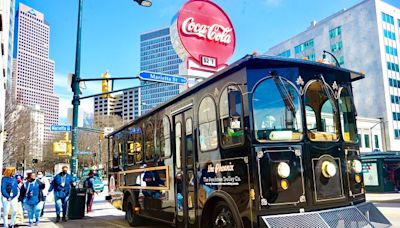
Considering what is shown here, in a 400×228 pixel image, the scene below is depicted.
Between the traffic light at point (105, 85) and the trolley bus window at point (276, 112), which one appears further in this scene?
the traffic light at point (105, 85)

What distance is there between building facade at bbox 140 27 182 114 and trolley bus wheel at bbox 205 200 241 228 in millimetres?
16840

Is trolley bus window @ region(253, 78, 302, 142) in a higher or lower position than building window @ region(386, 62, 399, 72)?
lower

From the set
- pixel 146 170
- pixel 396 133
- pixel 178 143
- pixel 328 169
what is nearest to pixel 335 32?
pixel 396 133

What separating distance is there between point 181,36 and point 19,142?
23208 mm

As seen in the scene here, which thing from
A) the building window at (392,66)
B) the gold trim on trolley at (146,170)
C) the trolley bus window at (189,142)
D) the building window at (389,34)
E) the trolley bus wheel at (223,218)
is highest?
the building window at (389,34)

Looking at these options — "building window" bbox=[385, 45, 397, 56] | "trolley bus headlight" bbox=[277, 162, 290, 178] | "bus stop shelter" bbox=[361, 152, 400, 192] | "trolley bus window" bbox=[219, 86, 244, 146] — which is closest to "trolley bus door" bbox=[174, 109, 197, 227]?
"trolley bus window" bbox=[219, 86, 244, 146]

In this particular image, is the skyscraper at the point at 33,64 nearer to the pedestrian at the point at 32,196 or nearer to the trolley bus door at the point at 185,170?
the pedestrian at the point at 32,196

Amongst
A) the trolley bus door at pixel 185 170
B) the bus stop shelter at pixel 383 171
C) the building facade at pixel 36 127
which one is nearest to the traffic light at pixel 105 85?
the trolley bus door at pixel 185 170

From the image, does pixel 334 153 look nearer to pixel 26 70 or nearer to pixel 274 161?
Answer: pixel 274 161

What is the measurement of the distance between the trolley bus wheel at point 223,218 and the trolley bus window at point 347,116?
222 centimetres

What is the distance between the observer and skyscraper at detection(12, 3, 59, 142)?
30700 mm

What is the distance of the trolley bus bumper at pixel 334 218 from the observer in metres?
5.19

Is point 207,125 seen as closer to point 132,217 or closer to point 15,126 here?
point 132,217

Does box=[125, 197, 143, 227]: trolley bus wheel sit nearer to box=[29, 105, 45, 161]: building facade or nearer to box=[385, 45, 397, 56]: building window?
box=[29, 105, 45, 161]: building facade
